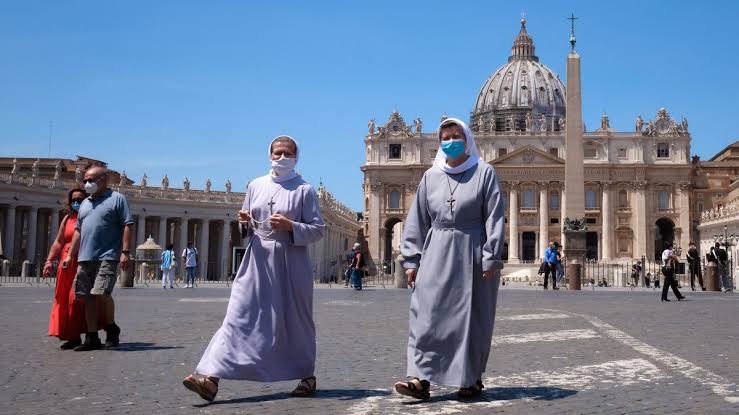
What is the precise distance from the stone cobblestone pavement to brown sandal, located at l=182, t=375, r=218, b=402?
7cm

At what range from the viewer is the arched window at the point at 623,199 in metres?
89.2

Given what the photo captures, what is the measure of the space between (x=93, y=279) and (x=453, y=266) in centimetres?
402

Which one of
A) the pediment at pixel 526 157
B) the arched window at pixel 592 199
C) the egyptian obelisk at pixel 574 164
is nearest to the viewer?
the egyptian obelisk at pixel 574 164

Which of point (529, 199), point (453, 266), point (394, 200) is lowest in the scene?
point (453, 266)

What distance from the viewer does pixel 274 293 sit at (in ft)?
19.8

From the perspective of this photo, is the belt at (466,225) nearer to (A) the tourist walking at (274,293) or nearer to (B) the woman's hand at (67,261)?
(A) the tourist walking at (274,293)

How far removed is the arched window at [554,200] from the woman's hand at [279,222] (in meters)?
86.0

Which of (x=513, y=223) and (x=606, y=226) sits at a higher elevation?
(x=513, y=223)

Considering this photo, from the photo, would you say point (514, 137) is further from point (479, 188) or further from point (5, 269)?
point (479, 188)

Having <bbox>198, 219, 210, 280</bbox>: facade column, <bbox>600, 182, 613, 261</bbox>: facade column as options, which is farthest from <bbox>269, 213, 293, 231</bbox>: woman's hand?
<bbox>600, 182, 613, 261</bbox>: facade column

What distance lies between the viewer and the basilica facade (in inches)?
3479

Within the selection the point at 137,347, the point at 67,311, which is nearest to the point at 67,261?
the point at 67,311

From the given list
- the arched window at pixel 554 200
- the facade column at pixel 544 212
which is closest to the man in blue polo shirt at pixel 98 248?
the facade column at pixel 544 212

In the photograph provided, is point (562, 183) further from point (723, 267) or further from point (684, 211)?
point (723, 267)
